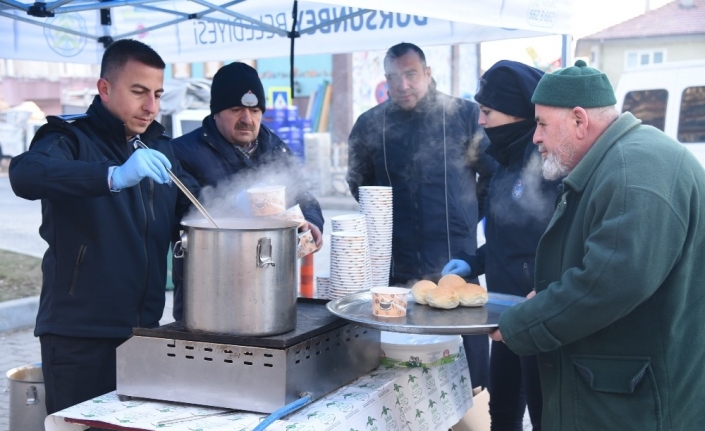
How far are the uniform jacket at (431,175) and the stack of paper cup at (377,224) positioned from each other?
0.60 metres

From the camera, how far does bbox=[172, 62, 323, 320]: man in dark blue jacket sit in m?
3.51

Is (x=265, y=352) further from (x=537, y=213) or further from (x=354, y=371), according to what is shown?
(x=537, y=213)

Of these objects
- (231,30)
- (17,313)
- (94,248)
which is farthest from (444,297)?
(17,313)

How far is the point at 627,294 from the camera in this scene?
203 cm

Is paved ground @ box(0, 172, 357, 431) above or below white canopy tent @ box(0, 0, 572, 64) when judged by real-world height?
below

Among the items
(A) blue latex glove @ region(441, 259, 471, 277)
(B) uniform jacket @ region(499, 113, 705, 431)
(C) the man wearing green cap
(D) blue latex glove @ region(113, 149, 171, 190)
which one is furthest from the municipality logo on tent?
(B) uniform jacket @ region(499, 113, 705, 431)

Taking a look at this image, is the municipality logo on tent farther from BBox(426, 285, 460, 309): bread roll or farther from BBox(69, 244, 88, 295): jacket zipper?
BBox(426, 285, 460, 309): bread roll

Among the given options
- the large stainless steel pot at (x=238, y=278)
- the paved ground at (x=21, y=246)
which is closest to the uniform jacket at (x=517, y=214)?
the large stainless steel pot at (x=238, y=278)

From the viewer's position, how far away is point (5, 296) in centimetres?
734

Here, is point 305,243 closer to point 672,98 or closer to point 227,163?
point 227,163

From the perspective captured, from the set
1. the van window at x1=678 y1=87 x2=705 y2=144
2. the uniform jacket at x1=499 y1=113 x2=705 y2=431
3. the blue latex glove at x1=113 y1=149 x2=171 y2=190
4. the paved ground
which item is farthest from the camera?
the van window at x1=678 y1=87 x2=705 y2=144

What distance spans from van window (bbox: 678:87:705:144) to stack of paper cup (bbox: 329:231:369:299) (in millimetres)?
7093

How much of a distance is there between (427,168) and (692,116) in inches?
243

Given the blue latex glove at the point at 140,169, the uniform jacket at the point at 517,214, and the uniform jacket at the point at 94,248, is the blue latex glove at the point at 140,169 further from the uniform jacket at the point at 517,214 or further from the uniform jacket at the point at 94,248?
the uniform jacket at the point at 517,214
